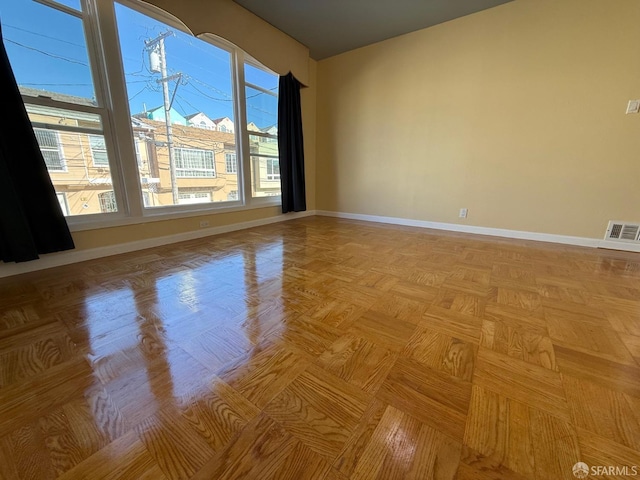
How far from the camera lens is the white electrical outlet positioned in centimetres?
238

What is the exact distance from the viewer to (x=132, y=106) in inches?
93.9

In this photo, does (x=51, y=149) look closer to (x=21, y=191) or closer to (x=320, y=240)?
(x=21, y=191)

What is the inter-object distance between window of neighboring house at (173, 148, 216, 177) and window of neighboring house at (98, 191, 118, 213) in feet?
2.23

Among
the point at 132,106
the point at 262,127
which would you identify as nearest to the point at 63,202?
the point at 132,106

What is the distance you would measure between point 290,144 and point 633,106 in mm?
3708

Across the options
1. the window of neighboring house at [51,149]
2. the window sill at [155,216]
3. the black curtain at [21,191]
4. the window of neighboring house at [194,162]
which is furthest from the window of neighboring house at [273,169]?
the black curtain at [21,191]

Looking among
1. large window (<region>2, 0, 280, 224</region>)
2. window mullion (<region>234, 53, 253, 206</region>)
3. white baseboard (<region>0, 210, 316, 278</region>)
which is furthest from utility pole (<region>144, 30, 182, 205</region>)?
window mullion (<region>234, 53, 253, 206</region>)

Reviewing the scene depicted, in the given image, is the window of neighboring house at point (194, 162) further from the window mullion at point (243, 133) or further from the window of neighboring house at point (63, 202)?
the window of neighboring house at point (63, 202)

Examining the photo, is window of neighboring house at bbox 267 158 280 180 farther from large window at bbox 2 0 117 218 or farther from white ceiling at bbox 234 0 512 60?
large window at bbox 2 0 117 218

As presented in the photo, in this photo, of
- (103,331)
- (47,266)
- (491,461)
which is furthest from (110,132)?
(491,461)

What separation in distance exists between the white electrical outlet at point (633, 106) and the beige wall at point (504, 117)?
51 mm

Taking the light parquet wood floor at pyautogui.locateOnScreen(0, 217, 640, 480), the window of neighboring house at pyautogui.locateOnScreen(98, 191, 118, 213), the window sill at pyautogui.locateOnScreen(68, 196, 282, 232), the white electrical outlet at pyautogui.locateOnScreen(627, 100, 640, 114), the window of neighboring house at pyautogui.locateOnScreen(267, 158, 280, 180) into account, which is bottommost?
the light parquet wood floor at pyautogui.locateOnScreen(0, 217, 640, 480)

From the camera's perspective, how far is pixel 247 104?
336cm

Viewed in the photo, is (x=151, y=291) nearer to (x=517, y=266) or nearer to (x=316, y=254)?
(x=316, y=254)
